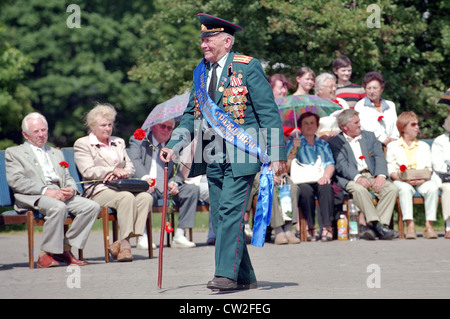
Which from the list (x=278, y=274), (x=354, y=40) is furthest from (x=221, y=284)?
(x=354, y=40)

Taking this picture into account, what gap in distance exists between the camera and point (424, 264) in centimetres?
968

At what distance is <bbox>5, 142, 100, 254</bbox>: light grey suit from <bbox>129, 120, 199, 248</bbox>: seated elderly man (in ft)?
6.45

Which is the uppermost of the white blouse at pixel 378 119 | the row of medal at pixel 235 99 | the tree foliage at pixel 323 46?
the tree foliage at pixel 323 46

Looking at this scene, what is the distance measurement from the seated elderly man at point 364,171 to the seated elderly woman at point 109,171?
3.19 meters

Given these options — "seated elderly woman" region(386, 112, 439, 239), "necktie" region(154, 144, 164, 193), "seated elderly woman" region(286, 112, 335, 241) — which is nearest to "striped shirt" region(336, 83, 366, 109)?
"seated elderly woman" region(386, 112, 439, 239)

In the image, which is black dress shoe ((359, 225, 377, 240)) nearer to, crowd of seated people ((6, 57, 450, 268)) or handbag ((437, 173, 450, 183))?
crowd of seated people ((6, 57, 450, 268))

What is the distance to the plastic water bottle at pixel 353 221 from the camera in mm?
13336

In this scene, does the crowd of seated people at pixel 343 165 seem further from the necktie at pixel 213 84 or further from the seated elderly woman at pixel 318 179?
the necktie at pixel 213 84

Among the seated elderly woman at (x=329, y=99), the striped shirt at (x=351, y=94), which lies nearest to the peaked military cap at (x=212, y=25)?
the seated elderly woman at (x=329, y=99)

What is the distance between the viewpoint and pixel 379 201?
1341 cm

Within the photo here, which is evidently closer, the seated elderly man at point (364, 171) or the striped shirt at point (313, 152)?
the seated elderly man at point (364, 171)

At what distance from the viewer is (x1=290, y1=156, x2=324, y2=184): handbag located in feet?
43.5

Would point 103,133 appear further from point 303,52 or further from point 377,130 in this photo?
point 303,52
